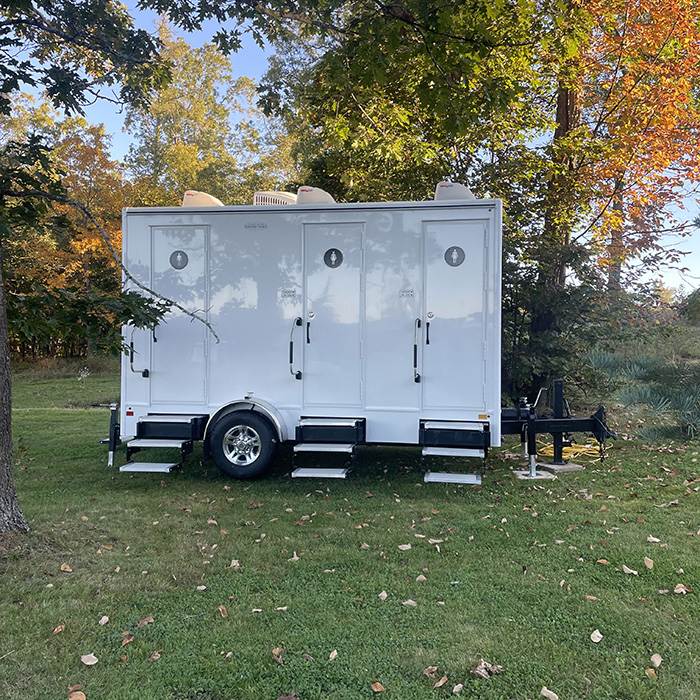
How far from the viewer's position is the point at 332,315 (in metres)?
6.61

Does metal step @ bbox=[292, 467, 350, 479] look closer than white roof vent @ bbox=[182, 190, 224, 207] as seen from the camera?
Yes

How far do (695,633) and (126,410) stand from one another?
585 cm

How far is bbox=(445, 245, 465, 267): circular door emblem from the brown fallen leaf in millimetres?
4661

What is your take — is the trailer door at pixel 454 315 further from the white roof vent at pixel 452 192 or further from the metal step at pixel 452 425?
the white roof vent at pixel 452 192

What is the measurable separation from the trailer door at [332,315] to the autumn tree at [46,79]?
2.52 m

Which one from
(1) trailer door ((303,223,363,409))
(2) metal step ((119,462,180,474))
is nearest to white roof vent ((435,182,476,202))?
(1) trailer door ((303,223,363,409))

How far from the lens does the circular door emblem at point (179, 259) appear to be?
6.93 metres

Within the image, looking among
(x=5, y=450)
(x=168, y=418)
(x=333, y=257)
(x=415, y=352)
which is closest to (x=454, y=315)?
(x=415, y=352)

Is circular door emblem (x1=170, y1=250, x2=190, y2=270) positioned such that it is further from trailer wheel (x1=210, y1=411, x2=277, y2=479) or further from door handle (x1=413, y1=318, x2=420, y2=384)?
door handle (x1=413, y1=318, x2=420, y2=384)

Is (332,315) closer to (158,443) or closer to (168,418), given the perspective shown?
(168,418)

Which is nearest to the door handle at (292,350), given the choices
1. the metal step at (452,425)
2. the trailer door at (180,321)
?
the trailer door at (180,321)

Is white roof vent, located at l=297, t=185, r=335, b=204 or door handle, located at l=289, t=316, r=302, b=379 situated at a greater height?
white roof vent, located at l=297, t=185, r=335, b=204

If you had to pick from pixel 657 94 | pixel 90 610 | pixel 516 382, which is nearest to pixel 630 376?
pixel 90 610

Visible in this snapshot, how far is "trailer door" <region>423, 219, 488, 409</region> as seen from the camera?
20.5ft
